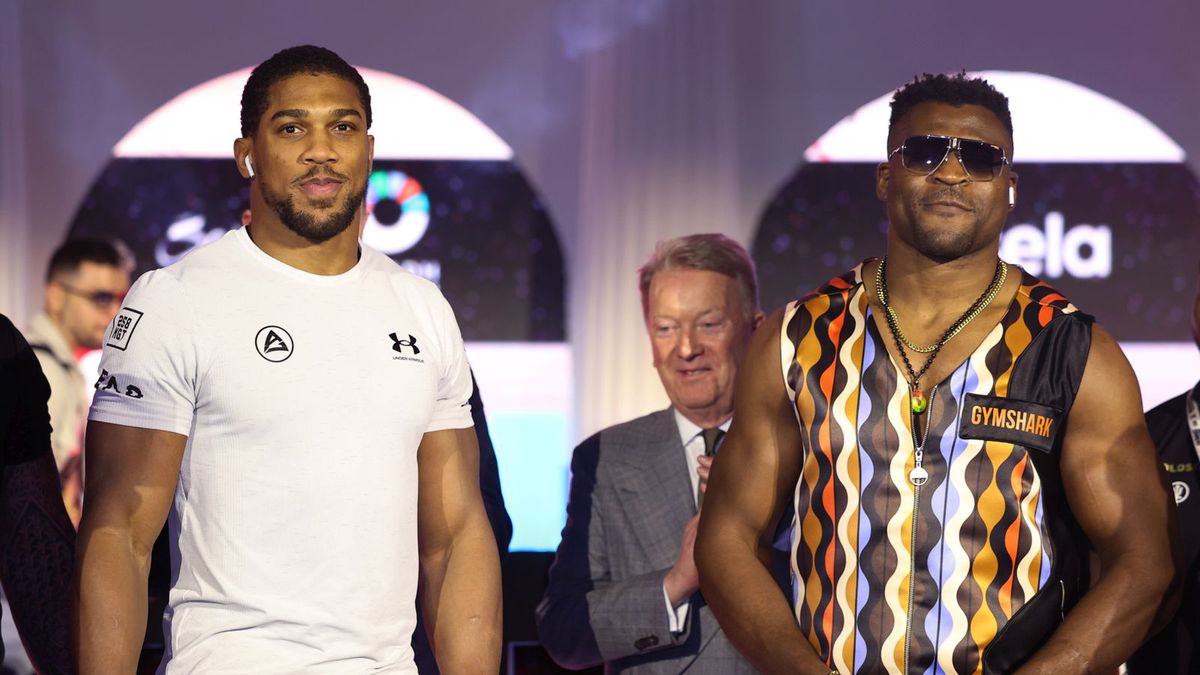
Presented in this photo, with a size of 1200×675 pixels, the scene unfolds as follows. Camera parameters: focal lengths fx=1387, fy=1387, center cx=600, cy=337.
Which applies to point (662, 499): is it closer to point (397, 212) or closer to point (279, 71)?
point (279, 71)

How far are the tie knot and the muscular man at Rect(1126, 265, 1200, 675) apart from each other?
1019 mm

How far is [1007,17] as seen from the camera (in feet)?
21.9

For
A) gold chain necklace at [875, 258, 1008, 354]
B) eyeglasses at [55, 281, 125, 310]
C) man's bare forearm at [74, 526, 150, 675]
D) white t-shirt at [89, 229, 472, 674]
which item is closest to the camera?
man's bare forearm at [74, 526, 150, 675]

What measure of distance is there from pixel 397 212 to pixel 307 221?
171 inches

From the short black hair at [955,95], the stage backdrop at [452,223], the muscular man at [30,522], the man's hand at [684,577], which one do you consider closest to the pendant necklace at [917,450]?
the short black hair at [955,95]

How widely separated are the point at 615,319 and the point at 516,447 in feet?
2.55

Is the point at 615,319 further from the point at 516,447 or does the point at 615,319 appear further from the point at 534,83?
the point at 534,83

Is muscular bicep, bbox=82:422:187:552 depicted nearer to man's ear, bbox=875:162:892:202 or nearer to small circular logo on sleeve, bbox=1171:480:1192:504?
man's ear, bbox=875:162:892:202

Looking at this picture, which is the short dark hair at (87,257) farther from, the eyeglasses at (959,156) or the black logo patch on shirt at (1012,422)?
the black logo patch on shirt at (1012,422)

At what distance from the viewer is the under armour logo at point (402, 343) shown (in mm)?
2385

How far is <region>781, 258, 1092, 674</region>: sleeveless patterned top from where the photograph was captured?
93.7 inches

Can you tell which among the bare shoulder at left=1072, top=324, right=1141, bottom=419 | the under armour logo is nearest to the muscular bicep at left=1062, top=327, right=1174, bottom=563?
the bare shoulder at left=1072, top=324, right=1141, bottom=419

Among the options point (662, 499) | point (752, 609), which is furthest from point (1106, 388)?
point (662, 499)

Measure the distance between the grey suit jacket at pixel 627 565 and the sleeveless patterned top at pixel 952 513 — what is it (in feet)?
2.07
